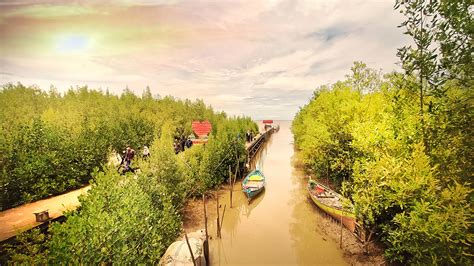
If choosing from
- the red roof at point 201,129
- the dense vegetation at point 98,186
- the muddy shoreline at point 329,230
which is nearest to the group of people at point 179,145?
the red roof at point 201,129

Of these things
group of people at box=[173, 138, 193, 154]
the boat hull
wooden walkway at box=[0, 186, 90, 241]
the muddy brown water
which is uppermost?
group of people at box=[173, 138, 193, 154]

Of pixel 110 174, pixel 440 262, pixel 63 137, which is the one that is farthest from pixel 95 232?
pixel 440 262

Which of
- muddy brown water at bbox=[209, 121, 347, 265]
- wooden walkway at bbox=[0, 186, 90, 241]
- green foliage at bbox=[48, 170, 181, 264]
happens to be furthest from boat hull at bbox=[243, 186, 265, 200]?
wooden walkway at bbox=[0, 186, 90, 241]

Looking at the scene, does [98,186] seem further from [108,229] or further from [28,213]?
[28,213]

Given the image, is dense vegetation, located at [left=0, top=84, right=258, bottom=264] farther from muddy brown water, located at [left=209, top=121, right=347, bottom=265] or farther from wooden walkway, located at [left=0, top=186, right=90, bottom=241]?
muddy brown water, located at [left=209, top=121, right=347, bottom=265]

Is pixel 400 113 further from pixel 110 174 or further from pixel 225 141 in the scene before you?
pixel 225 141
